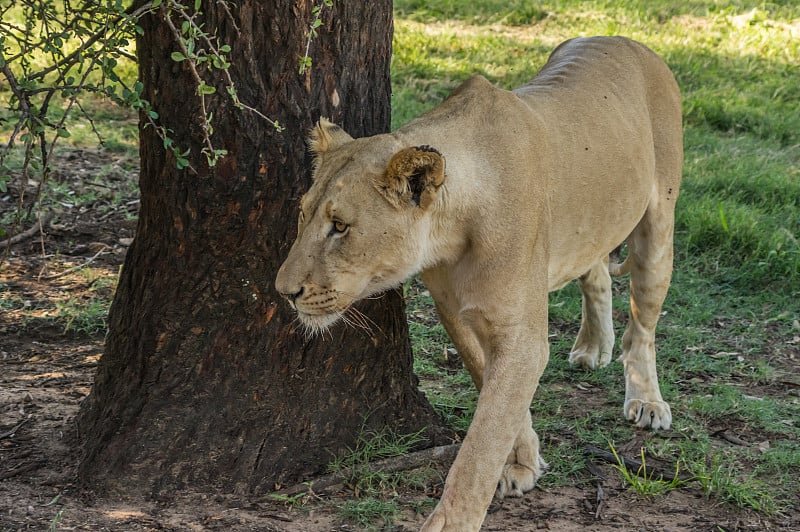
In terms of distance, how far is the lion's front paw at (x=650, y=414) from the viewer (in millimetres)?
4434

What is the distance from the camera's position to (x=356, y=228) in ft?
10.3

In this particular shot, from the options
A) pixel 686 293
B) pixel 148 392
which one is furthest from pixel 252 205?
pixel 686 293

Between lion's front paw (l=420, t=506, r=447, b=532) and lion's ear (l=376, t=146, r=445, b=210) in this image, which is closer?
lion's ear (l=376, t=146, r=445, b=210)

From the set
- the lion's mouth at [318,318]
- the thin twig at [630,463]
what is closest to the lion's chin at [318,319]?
the lion's mouth at [318,318]

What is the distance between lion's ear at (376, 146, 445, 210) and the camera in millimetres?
2988

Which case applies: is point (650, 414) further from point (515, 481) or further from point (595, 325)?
point (515, 481)

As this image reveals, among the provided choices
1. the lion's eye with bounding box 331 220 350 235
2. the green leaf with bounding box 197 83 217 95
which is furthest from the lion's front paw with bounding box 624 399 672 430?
the green leaf with bounding box 197 83 217 95

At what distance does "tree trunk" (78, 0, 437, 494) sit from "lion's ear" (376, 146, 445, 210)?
22.9 inches

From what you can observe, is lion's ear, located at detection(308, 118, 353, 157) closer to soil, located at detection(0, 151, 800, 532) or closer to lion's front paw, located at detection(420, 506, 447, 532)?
soil, located at detection(0, 151, 800, 532)

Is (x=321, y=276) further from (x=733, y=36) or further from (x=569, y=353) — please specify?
(x=733, y=36)

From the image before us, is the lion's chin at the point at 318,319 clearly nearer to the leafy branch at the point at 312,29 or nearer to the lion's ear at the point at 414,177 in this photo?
the lion's ear at the point at 414,177

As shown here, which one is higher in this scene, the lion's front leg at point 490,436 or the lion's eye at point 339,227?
the lion's eye at point 339,227

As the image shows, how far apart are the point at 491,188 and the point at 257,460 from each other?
1.32 metres

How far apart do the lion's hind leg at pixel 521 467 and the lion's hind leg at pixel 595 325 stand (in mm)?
1341
